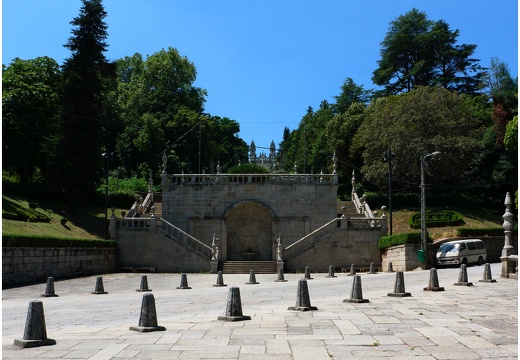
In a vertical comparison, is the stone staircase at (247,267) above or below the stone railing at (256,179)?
below

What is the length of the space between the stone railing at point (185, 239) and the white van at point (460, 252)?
46.9ft

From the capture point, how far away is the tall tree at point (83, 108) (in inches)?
1580

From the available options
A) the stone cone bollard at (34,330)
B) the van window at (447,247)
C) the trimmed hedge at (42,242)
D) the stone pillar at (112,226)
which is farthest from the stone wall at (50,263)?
the van window at (447,247)

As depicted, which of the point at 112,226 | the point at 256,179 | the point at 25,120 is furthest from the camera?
the point at 25,120

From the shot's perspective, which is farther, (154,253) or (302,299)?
(154,253)

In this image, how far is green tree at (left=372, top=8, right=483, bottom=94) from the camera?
216ft

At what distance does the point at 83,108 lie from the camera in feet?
137

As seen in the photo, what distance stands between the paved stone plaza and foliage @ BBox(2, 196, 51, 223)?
51.9 ft

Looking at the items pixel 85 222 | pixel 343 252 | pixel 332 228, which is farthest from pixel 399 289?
pixel 85 222

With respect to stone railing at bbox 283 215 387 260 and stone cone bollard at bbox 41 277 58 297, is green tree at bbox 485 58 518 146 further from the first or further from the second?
stone cone bollard at bbox 41 277 58 297

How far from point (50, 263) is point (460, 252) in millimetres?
22678

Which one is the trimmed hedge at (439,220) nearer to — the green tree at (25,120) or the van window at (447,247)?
the van window at (447,247)

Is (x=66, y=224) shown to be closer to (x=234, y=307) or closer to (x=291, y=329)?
(x=234, y=307)

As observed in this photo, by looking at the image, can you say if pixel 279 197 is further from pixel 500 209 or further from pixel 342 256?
pixel 500 209
